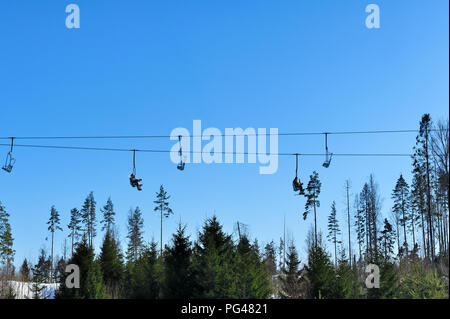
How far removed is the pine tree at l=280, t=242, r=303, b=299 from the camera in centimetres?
2225

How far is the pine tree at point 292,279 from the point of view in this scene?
22.2 m

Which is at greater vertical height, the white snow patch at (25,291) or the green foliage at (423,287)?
the green foliage at (423,287)

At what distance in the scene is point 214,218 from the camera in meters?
20.0

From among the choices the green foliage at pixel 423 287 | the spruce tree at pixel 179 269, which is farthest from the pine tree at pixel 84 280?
the green foliage at pixel 423 287

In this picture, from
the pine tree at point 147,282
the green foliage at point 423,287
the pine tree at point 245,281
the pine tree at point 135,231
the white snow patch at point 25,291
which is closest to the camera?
the green foliage at point 423,287

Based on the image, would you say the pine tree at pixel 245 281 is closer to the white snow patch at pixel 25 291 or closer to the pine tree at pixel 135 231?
the white snow patch at pixel 25 291

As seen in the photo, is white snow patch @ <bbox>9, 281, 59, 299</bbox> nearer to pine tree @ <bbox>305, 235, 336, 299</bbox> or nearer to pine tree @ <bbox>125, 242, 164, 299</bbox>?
pine tree @ <bbox>125, 242, 164, 299</bbox>

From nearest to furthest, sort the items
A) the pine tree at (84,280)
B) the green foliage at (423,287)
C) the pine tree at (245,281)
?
the green foliage at (423,287), the pine tree at (245,281), the pine tree at (84,280)

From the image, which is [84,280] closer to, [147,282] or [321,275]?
[147,282]

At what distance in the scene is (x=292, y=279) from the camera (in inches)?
901

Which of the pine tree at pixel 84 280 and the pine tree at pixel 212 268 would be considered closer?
the pine tree at pixel 212 268
